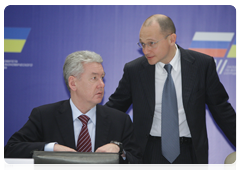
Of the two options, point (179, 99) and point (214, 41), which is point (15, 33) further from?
point (214, 41)

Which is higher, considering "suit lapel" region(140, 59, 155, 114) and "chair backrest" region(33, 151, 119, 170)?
"suit lapel" region(140, 59, 155, 114)

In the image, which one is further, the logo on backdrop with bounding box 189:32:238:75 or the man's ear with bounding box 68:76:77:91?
the logo on backdrop with bounding box 189:32:238:75

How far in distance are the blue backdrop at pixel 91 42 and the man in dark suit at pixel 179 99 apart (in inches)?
40.8

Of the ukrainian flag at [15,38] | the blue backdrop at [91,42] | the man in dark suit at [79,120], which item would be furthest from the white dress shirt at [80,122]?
the ukrainian flag at [15,38]

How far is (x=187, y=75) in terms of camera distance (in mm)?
Answer: 2211

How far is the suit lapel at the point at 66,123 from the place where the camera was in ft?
5.45

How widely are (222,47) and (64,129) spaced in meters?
2.43

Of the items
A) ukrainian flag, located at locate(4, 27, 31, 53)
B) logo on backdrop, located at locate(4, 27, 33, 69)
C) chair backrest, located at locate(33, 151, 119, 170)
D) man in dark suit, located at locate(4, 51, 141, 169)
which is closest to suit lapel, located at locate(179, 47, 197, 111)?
man in dark suit, located at locate(4, 51, 141, 169)

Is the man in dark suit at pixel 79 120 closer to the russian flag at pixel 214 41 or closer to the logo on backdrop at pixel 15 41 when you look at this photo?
the logo on backdrop at pixel 15 41

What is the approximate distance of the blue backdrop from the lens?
10.5ft

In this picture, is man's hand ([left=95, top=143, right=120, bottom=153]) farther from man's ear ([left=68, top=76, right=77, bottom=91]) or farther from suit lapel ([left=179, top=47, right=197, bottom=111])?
suit lapel ([left=179, top=47, right=197, bottom=111])

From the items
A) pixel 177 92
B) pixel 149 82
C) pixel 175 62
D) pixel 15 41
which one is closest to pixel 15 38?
pixel 15 41

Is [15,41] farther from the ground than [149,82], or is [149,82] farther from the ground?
[15,41]
